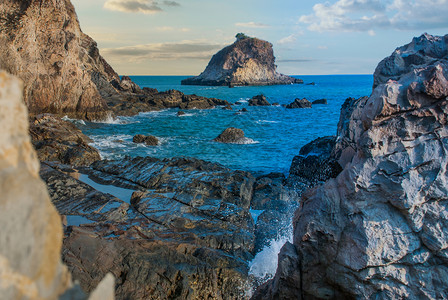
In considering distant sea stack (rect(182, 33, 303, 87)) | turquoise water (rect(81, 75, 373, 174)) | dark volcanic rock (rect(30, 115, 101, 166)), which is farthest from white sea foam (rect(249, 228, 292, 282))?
distant sea stack (rect(182, 33, 303, 87))

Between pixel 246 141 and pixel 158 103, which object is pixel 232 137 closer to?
pixel 246 141

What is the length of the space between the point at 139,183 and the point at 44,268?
37.5 ft

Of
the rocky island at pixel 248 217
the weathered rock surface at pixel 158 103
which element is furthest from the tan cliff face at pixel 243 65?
the rocky island at pixel 248 217

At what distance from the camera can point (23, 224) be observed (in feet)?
5.88

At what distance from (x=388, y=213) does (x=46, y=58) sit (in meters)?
30.3

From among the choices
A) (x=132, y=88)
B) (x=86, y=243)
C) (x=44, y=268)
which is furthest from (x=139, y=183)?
(x=132, y=88)

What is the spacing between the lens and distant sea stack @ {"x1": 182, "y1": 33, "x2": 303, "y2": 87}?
118438 millimetres

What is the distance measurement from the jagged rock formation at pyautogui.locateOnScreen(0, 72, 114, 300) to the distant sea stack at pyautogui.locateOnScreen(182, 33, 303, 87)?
113627 mm

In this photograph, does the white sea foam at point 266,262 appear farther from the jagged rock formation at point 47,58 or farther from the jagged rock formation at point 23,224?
the jagged rock formation at point 47,58

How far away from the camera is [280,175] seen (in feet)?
54.8

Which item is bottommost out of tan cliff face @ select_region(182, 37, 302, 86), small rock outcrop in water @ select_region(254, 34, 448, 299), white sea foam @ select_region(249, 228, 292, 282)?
white sea foam @ select_region(249, 228, 292, 282)

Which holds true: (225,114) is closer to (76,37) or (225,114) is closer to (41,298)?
(76,37)

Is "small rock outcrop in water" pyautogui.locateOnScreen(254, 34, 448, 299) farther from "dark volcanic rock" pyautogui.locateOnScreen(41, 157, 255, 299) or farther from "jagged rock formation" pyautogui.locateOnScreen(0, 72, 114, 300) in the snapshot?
"jagged rock formation" pyautogui.locateOnScreen(0, 72, 114, 300)

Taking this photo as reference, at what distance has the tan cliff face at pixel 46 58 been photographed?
2534 cm
